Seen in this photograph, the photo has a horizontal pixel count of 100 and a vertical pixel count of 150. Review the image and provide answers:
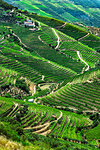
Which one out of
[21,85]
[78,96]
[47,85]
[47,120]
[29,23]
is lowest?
[47,85]

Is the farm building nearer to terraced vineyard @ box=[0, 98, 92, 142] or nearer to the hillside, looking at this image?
the hillside

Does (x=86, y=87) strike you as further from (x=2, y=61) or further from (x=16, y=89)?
(x=2, y=61)

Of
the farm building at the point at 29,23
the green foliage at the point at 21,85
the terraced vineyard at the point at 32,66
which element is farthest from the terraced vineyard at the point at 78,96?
the farm building at the point at 29,23

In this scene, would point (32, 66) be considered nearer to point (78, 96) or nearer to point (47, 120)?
point (78, 96)

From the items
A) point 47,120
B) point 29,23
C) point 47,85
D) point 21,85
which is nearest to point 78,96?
point 47,120

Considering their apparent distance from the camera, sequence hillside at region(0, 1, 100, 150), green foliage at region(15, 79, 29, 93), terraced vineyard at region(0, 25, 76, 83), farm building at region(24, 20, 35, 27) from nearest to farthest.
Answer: hillside at region(0, 1, 100, 150), green foliage at region(15, 79, 29, 93), terraced vineyard at region(0, 25, 76, 83), farm building at region(24, 20, 35, 27)

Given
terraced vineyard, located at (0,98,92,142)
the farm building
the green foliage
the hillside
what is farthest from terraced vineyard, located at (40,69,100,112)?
the farm building

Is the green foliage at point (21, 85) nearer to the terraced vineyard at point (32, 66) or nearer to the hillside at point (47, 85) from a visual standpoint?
the hillside at point (47, 85)

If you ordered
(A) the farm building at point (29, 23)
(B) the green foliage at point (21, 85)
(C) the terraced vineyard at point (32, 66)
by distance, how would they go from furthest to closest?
(A) the farm building at point (29, 23) → (C) the terraced vineyard at point (32, 66) → (B) the green foliage at point (21, 85)
